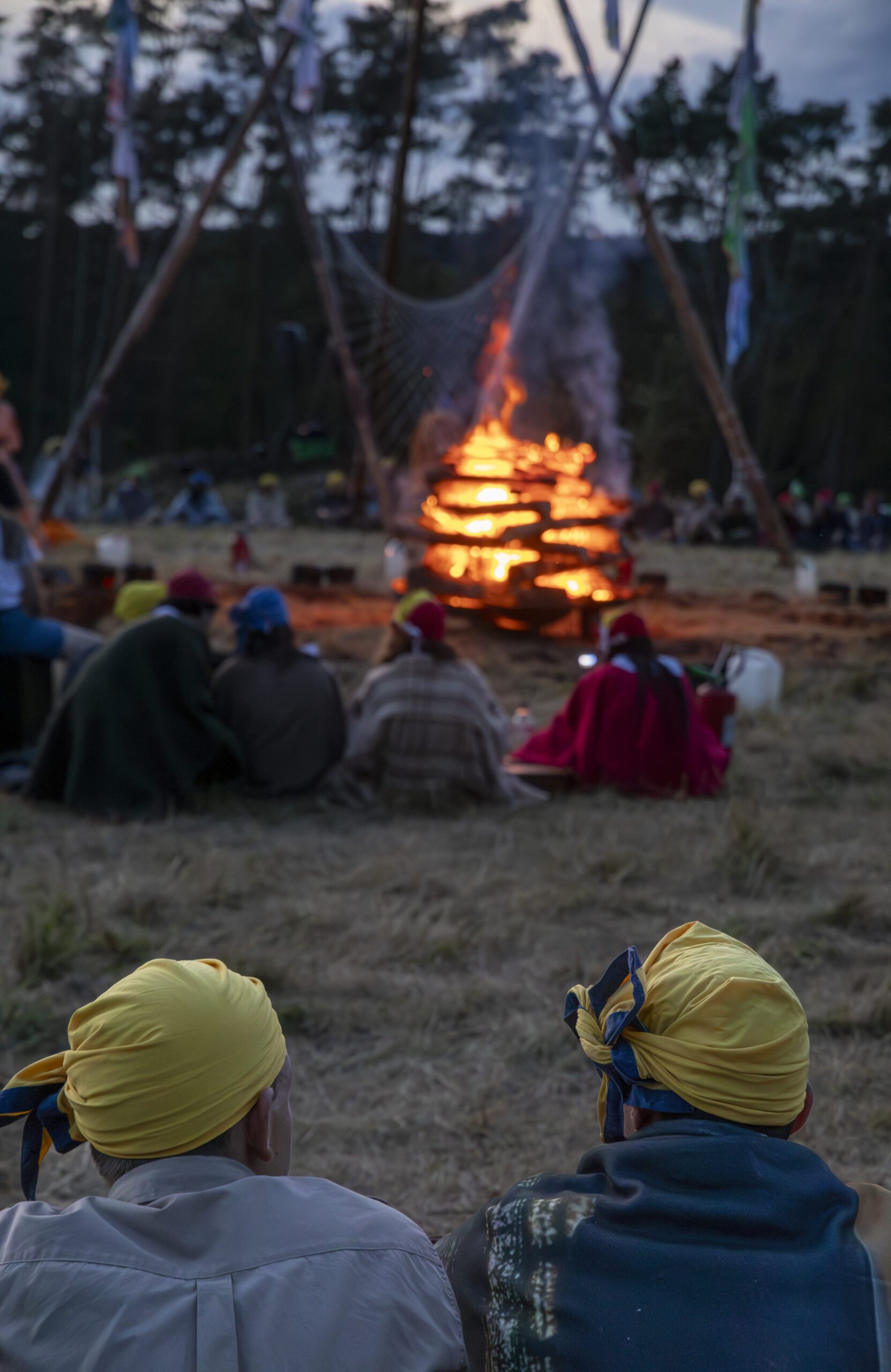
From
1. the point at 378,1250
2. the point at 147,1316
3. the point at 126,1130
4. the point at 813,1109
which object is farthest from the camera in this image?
the point at 813,1109

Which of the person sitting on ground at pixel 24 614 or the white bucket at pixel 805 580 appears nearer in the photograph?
the person sitting on ground at pixel 24 614

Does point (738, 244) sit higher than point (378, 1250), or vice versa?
point (738, 244)

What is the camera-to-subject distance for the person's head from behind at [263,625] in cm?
A: 595

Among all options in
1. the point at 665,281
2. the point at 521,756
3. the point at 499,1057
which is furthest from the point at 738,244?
the point at 499,1057

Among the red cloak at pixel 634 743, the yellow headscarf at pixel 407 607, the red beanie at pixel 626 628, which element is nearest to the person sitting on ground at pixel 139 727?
the yellow headscarf at pixel 407 607

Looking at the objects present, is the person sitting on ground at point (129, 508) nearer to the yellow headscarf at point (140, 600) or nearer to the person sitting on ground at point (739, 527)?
the person sitting on ground at point (739, 527)

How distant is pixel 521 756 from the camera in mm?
6473

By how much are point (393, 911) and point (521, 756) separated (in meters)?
2.05

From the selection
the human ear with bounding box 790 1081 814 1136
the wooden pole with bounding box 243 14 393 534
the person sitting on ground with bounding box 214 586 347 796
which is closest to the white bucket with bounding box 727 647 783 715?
the person sitting on ground with bounding box 214 586 347 796

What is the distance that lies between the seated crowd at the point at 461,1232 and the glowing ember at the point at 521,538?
8.54 metres

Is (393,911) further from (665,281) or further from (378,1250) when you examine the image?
(665,281)

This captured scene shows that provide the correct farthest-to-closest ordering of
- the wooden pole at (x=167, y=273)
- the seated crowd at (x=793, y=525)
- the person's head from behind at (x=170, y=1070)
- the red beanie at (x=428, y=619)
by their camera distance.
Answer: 1. the seated crowd at (x=793, y=525)
2. the wooden pole at (x=167, y=273)
3. the red beanie at (x=428, y=619)
4. the person's head from behind at (x=170, y=1070)

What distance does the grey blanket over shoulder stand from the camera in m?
5.92

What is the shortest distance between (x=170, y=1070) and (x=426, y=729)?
4357 mm
